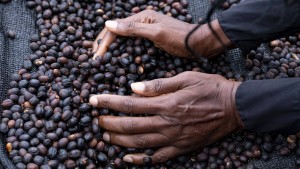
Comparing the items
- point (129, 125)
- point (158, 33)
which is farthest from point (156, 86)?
point (158, 33)

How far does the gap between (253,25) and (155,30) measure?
569mm

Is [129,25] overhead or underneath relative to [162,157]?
overhead

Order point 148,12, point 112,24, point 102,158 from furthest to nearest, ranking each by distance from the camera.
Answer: point 148,12, point 112,24, point 102,158

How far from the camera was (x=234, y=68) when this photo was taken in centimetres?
273

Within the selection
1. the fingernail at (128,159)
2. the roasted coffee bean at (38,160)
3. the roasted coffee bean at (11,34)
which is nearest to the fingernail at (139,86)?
the fingernail at (128,159)

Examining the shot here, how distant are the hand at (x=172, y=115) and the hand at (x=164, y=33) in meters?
0.27

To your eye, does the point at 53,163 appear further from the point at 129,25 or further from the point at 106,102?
the point at 129,25

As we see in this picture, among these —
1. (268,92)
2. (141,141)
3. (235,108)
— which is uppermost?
(268,92)

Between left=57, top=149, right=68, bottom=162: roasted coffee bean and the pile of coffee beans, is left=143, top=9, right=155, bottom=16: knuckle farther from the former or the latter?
left=57, top=149, right=68, bottom=162: roasted coffee bean

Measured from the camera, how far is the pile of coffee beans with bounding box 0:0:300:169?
2326 millimetres

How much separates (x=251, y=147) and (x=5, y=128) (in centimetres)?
135

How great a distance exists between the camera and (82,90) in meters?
2.42

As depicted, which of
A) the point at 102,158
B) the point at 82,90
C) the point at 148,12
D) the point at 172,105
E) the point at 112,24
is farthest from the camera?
the point at 148,12

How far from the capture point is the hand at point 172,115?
2.22 meters
